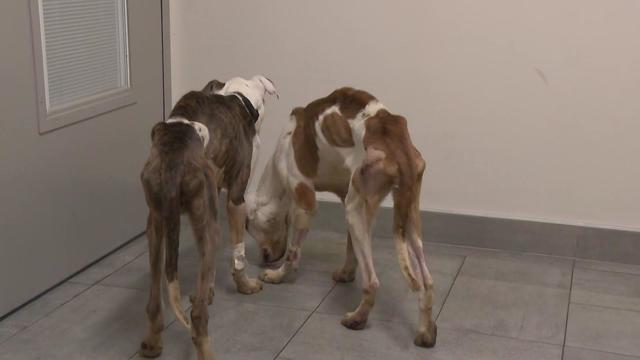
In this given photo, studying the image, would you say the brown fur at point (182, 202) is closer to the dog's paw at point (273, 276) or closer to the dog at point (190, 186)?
the dog at point (190, 186)

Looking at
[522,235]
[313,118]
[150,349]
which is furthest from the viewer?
[522,235]

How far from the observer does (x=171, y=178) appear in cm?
225

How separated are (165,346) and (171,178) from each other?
0.68 metres

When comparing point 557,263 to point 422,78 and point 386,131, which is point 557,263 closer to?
point 422,78

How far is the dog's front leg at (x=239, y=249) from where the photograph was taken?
113 inches

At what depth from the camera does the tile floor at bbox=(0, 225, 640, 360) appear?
8.66 ft

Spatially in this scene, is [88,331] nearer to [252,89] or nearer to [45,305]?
[45,305]

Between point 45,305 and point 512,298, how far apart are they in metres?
1.76

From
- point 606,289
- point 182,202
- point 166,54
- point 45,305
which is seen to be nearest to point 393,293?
point 606,289

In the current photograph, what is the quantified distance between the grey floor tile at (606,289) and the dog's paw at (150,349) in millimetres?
1575

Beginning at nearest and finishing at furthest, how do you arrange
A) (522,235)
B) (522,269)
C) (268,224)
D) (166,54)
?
1. (268,224)
2. (522,269)
3. (522,235)
4. (166,54)

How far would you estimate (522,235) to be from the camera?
351 cm

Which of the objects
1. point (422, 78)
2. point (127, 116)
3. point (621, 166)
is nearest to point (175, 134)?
point (127, 116)

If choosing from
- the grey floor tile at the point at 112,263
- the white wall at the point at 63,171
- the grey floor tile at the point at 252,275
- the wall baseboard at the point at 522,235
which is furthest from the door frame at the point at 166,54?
the wall baseboard at the point at 522,235
